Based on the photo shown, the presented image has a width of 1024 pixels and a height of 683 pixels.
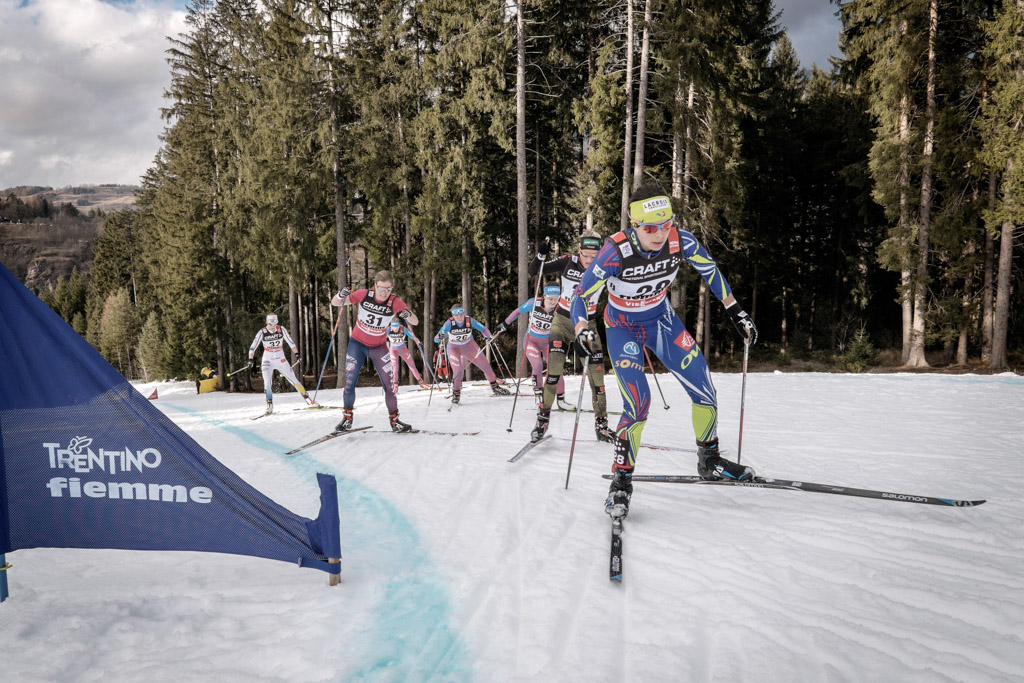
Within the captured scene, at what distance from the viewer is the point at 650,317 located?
4660mm

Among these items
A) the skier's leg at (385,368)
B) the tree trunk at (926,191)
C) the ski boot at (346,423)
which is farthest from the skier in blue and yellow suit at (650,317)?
the tree trunk at (926,191)

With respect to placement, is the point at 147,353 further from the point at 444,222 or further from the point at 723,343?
the point at 723,343

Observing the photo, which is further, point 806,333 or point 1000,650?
point 806,333

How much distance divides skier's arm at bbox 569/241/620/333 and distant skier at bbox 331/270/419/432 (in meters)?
4.02

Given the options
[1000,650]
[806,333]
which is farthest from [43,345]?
[806,333]

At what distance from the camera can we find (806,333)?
91.8ft

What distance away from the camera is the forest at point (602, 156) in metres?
16.5

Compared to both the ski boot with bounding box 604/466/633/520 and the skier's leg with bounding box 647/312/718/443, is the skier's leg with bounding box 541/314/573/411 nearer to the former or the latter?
the skier's leg with bounding box 647/312/718/443

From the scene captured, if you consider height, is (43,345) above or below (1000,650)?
above

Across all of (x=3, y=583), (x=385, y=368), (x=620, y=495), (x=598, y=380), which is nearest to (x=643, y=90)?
(x=598, y=380)

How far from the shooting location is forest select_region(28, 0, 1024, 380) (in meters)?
16.5

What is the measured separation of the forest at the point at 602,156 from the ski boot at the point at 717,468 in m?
Result: 13.4

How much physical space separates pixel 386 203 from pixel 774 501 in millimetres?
18880

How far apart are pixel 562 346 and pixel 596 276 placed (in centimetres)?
370
